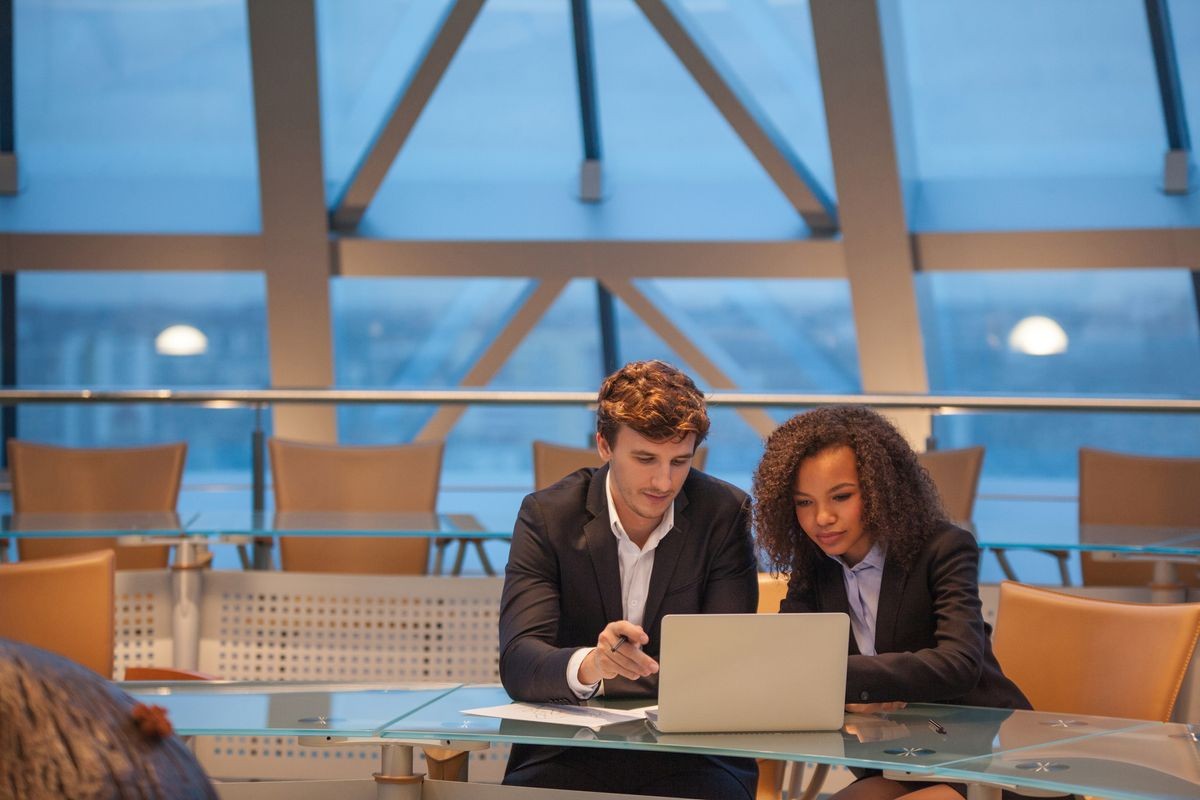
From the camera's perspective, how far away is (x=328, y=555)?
477cm

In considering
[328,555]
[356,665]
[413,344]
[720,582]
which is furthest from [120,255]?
[720,582]

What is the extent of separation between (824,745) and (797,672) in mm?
Answer: 126

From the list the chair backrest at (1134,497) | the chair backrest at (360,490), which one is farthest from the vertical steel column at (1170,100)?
the chair backrest at (360,490)

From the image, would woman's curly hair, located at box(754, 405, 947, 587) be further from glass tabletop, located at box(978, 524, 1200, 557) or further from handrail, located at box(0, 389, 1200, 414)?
handrail, located at box(0, 389, 1200, 414)

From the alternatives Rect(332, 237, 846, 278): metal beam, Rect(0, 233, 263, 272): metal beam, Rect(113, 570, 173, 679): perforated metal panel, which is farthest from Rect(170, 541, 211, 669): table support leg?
Rect(0, 233, 263, 272): metal beam

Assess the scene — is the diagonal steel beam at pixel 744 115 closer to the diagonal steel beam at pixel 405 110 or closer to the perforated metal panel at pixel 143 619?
the diagonal steel beam at pixel 405 110

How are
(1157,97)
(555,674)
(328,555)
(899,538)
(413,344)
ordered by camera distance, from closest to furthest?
1. (555,674)
2. (899,538)
3. (328,555)
4. (1157,97)
5. (413,344)

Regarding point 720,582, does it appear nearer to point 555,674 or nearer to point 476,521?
point 555,674

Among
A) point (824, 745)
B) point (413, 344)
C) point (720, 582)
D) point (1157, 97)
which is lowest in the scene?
point (824, 745)

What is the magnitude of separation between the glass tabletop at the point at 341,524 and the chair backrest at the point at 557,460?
52 cm

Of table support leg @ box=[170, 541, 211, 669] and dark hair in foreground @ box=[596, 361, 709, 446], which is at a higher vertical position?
dark hair in foreground @ box=[596, 361, 709, 446]

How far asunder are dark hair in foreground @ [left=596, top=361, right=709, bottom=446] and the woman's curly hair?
169 millimetres

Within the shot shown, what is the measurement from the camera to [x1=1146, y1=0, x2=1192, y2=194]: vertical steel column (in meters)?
8.52

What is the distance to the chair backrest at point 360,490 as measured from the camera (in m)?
4.79
